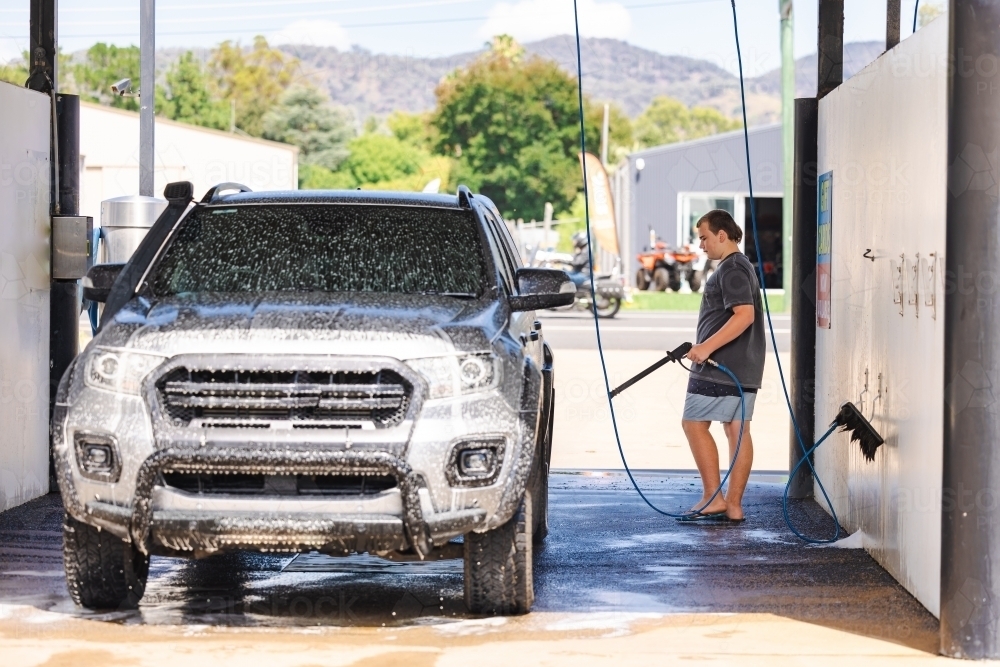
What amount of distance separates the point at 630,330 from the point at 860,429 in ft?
63.7

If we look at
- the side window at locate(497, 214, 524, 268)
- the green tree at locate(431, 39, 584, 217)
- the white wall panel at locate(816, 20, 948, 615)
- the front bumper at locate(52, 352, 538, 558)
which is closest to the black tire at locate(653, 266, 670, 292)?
the white wall panel at locate(816, 20, 948, 615)

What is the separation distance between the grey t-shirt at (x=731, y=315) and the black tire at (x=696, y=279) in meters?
34.7

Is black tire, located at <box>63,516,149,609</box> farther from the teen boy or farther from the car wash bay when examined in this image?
the teen boy

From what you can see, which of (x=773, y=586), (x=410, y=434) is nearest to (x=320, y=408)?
(x=410, y=434)

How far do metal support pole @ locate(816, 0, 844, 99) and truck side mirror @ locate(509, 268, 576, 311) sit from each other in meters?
3.79

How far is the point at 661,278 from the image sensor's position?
43.7m

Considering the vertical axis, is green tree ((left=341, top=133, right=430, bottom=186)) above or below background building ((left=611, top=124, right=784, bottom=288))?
above

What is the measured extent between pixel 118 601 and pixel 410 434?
66.0 inches

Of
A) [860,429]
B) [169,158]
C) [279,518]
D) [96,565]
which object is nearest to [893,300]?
[860,429]

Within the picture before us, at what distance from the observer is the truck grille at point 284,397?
6090 millimetres

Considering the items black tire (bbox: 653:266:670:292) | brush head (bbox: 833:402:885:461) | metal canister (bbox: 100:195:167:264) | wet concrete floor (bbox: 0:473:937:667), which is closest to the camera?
wet concrete floor (bbox: 0:473:937:667)

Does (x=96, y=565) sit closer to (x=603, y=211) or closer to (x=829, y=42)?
(x=829, y=42)

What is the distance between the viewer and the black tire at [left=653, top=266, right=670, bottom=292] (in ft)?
→ 143

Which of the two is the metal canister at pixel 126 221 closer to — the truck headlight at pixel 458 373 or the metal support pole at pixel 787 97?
the truck headlight at pixel 458 373
